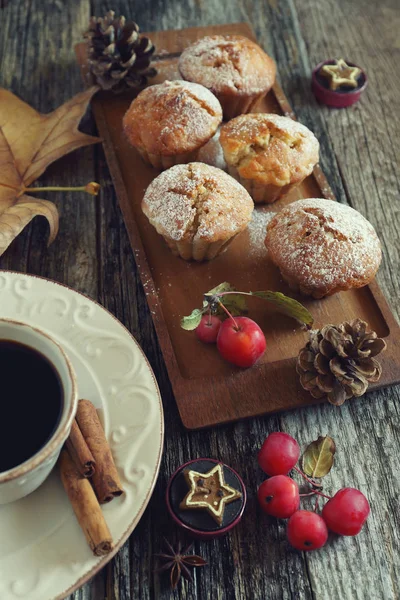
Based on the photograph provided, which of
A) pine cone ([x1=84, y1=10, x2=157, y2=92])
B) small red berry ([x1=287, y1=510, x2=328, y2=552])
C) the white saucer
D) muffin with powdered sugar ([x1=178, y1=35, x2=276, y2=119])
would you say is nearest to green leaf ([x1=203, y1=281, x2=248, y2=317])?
the white saucer

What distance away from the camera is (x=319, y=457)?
1415 mm

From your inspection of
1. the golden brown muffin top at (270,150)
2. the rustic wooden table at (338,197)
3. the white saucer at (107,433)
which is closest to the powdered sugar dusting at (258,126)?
the golden brown muffin top at (270,150)

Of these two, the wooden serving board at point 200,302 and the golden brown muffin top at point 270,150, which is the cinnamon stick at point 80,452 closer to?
the wooden serving board at point 200,302

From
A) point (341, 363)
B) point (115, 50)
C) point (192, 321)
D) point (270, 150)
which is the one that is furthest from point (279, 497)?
point (115, 50)

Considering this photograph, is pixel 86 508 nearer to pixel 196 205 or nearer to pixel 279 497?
pixel 279 497

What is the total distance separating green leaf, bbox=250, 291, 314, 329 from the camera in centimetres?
153

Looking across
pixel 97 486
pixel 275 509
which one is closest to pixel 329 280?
pixel 275 509

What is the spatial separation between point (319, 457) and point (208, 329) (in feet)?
1.29

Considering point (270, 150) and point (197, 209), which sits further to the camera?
point (270, 150)

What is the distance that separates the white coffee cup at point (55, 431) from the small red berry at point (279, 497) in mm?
454

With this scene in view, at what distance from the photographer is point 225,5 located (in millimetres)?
2537

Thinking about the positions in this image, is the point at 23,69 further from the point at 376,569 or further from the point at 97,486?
the point at 376,569

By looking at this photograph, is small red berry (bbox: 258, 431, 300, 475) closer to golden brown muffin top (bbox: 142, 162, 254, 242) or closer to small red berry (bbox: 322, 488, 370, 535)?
small red berry (bbox: 322, 488, 370, 535)

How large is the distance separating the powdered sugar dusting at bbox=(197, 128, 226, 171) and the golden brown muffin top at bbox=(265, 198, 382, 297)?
15.2 inches
